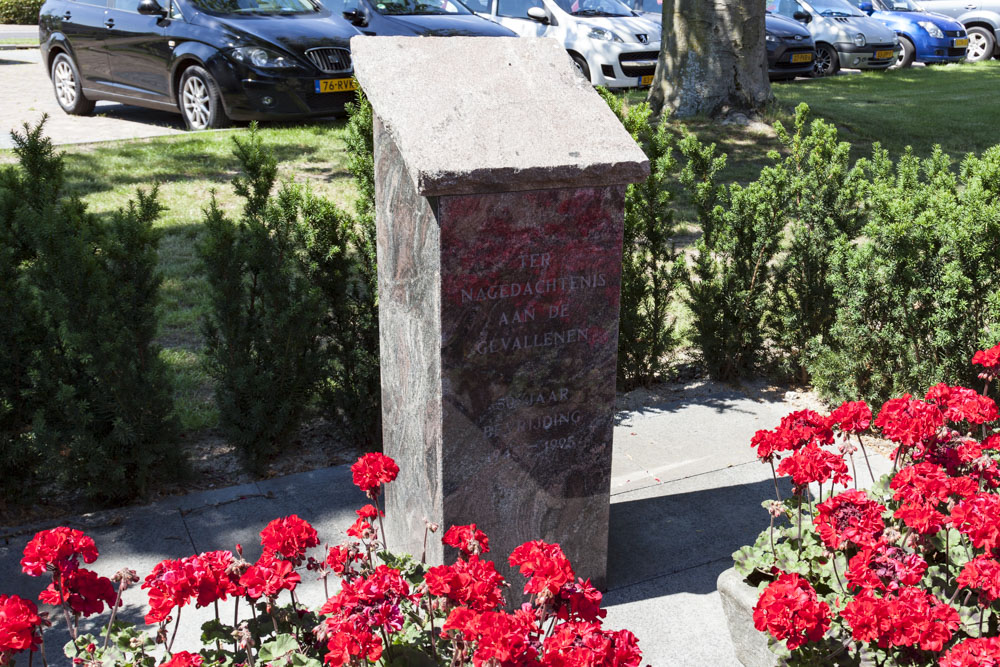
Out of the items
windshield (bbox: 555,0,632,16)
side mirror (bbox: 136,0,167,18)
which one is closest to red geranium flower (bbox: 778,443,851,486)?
side mirror (bbox: 136,0,167,18)

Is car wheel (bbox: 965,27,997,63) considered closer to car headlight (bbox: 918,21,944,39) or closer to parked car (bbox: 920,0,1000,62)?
parked car (bbox: 920,0,1000,62)

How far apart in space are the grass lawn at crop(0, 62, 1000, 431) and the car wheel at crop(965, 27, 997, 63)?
6.23 m

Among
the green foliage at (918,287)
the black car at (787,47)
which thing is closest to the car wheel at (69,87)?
the green foliage at (918,287)

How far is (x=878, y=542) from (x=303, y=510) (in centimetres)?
243

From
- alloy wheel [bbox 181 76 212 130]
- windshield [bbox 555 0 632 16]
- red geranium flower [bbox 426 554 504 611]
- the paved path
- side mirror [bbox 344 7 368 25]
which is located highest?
windshield [bbox 555 0 632 16]

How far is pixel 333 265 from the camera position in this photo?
14.7 ft

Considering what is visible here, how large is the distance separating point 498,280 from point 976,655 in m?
1.67

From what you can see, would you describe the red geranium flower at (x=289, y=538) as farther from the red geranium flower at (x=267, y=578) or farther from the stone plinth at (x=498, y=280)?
the stone plinth at (x=498, y=280)

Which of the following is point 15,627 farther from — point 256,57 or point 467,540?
point 256,57

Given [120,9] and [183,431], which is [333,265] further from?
[120,9]

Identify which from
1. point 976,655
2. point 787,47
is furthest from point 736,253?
point 787,47

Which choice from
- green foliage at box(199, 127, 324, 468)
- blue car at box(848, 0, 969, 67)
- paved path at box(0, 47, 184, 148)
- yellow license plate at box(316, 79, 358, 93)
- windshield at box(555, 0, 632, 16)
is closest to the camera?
green foliage at box(199, 127, 324, 468)

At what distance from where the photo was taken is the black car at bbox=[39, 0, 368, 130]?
31.6ft

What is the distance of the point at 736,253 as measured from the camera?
17.5 ft
